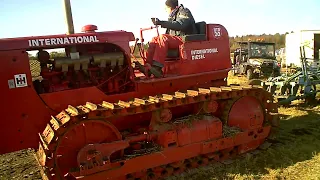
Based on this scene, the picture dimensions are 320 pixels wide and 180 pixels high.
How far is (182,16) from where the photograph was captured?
6.90 meters

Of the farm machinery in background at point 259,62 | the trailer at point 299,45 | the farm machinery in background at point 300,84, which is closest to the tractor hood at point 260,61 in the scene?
the farm machinery in background at point 259,62

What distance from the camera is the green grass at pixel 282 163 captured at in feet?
18.8

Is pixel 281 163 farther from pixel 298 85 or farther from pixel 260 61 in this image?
pixel 260 61

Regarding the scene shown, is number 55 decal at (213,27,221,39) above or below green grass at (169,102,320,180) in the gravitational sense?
above

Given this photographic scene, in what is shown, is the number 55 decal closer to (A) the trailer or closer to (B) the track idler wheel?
(B) the track idler wheel

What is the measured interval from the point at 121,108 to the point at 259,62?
1713cm

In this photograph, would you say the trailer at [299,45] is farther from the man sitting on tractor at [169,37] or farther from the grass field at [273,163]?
the man sitting on tractor at [169,37]

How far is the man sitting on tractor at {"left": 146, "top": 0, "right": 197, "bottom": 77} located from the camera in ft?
21.5

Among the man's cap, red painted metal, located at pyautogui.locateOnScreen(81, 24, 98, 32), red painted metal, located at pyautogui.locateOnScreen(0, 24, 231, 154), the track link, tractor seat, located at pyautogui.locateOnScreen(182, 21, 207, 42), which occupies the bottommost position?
the track link

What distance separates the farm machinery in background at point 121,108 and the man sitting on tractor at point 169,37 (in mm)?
173

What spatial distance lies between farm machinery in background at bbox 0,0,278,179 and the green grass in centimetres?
36

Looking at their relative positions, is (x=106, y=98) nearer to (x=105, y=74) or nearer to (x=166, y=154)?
(x=105, y=74)

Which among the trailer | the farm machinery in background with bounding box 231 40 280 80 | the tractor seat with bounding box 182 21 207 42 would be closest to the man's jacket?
the tractor seat with bounding box 182 21 207 42

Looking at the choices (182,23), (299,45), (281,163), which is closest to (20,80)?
(182,23)
